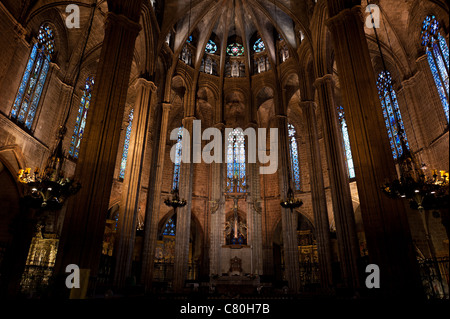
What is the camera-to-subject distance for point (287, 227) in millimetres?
16984

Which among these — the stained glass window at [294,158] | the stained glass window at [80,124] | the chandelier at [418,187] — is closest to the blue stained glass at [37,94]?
the stained glass window at [80,124]

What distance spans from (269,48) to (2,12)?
15914mm

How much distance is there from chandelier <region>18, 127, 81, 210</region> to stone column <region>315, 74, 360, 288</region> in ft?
35.7

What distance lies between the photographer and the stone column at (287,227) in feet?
52.3

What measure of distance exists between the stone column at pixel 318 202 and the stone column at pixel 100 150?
10.8 meters

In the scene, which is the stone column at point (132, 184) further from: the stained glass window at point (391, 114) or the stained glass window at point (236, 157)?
the stained glass window at point (391, 114)

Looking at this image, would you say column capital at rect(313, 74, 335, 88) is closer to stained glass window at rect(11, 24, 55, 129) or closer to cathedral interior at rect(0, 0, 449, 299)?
cathedral interior at rect(0, 0, 449, 299)

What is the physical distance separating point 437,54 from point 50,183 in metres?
18.6

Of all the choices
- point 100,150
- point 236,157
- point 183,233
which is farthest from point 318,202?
point 100,150

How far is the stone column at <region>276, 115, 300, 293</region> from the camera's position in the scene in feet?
52.3

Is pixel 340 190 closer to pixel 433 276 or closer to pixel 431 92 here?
pixel 433 276
